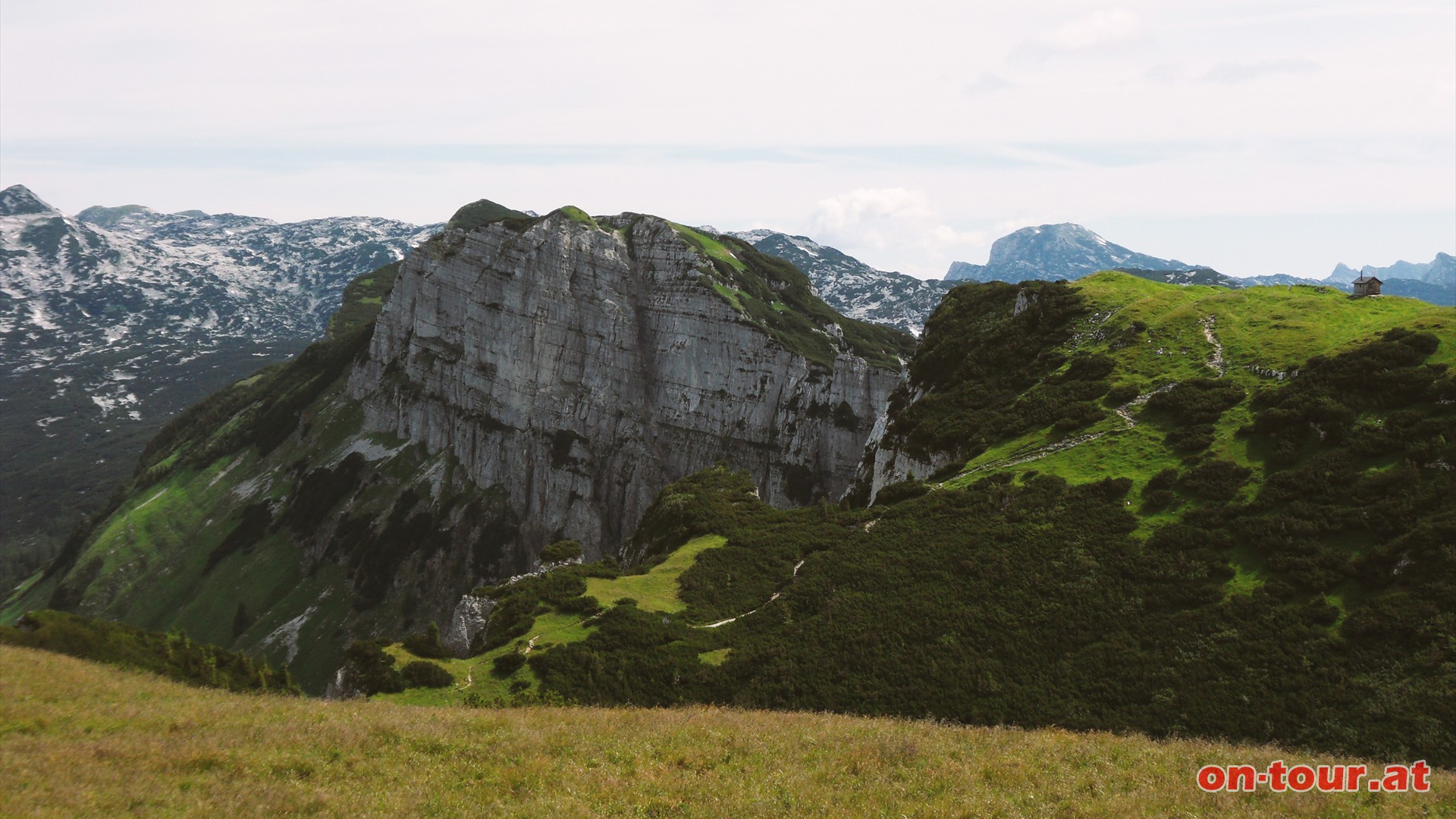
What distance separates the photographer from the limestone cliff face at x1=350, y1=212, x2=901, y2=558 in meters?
133

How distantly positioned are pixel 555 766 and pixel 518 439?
12870 cm

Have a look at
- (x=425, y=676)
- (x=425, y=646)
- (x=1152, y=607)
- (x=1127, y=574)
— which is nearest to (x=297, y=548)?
(x=425, y=646)

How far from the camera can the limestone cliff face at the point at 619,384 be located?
133 metres

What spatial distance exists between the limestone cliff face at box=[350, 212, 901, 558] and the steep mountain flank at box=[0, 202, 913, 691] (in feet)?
1.11

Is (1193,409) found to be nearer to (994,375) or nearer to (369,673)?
(994,375)

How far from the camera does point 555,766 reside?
65.2ft

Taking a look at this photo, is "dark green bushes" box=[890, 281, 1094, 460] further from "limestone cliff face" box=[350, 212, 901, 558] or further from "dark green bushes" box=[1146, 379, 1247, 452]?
"limestone cliff face" box=[350, 212, 901, 558]

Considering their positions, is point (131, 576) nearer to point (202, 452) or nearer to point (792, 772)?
point (202, 452)

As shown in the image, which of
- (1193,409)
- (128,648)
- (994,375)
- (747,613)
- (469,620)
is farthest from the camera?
(994,375)

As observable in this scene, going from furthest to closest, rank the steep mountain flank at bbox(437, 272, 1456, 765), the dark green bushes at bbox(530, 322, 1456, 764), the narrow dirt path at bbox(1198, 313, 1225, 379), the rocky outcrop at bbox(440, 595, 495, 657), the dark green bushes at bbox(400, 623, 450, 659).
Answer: the narrow dirt path at bbox(1198, 313, 1225, 379) < the rocky outcrop at bbox(440, 595, 495, 657) < the dark green bushes at bbox(400, 623, 450, 659) < the steep mountain flank at bbox(437, 272, 1456, 765) < the dark green bushes at bbox(530, 322, 1456, 764)

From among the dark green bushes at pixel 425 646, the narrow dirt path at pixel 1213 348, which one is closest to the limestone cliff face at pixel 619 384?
the narrow dirt path at pixel 1213 348

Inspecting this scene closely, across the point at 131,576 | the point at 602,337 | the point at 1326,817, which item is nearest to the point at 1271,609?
the point at 1326,817

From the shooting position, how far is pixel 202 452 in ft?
630

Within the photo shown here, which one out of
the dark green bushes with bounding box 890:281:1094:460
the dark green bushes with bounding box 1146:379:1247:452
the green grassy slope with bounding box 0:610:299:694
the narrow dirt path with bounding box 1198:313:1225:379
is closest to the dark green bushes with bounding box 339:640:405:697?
the green grassy slope with bounding box 0:610:299:694
